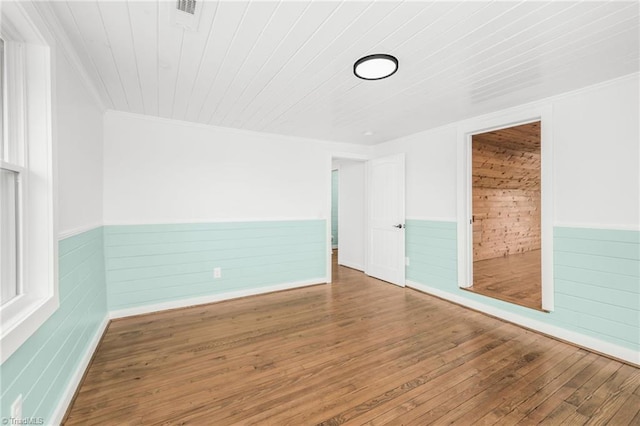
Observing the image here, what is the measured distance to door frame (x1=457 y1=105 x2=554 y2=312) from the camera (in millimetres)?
2826

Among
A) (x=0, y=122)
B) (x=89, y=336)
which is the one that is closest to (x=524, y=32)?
(x=0, y=122)

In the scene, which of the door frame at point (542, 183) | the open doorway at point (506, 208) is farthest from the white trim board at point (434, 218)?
the open doorway at point (506, 208)

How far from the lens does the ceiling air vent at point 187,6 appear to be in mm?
1486

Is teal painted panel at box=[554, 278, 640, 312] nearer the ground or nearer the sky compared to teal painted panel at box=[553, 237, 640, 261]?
nearer the ground

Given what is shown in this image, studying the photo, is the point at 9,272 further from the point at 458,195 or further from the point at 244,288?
the point at 458,195

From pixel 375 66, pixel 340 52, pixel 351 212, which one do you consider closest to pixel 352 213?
pixel 351 212

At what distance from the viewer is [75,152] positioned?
2.12m

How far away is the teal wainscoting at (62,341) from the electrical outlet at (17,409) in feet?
0.08

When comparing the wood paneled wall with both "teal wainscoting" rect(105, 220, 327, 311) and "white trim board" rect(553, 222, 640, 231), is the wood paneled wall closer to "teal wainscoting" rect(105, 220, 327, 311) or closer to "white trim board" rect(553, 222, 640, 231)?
"white trim board" rect(553, 222, 640, 231)

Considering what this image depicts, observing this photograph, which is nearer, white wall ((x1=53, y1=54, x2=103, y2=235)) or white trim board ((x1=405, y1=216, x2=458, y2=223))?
white wall ((x1=53, y1=54, x2=103, y2=235))

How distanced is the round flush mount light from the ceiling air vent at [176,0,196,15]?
3.60 feet

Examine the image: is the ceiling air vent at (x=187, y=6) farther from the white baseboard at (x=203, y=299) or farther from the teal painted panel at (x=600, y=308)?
the teal painted panel at (x=600, y=308)

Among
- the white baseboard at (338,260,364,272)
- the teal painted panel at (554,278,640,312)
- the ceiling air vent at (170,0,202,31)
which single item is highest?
the ceiling air vent at (170,0,202,31)

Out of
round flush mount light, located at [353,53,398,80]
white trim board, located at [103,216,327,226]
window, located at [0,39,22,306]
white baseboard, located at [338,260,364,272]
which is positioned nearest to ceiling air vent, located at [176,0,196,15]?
window, located at [0,39,22,306]
